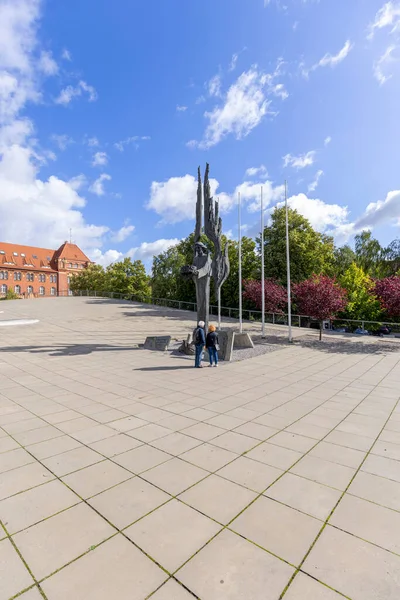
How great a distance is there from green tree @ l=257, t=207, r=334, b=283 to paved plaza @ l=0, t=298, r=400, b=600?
20305 mm

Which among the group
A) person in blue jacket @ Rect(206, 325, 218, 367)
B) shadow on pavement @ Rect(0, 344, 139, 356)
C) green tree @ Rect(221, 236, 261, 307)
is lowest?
shadow on pavement @ Rect(0, 344, 139, 356)

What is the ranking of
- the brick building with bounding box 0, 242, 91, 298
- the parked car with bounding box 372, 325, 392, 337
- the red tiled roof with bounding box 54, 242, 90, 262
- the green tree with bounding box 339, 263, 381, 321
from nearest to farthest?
the parked car with bounding box 372, 325, 392, 337 → the green tree with bounding box 339, 263, 381, 321 → the brick building with bounding box 0, 242, 91, 298 → the red tiled roof with bounding box 54, 242, 90, 262

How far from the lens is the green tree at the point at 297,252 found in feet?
86.7

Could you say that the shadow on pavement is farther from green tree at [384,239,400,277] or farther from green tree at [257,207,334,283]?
green tree at [384,239,400,277]

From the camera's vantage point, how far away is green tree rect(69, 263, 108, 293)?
175 ft

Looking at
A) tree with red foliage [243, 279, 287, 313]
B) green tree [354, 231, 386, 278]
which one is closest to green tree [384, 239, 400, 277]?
green tree [354, 231, 386, 278]

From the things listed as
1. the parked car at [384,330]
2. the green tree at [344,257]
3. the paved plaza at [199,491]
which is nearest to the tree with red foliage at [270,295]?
the parked car at [384,330]

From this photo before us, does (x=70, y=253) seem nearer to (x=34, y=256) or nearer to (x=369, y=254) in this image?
(x=34, y=256)

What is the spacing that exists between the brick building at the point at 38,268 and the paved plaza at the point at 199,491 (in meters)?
75.4

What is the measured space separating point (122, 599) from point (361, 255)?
45486mm

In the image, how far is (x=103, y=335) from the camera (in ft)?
Result: 54.7

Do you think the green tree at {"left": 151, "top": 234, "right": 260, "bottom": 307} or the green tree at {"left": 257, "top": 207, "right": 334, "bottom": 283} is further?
the green tree at {"left": 151, "top": 234, "right": 260, "bottom": 307}

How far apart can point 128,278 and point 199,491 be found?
43790mm

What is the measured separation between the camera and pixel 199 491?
3080 millimetres
